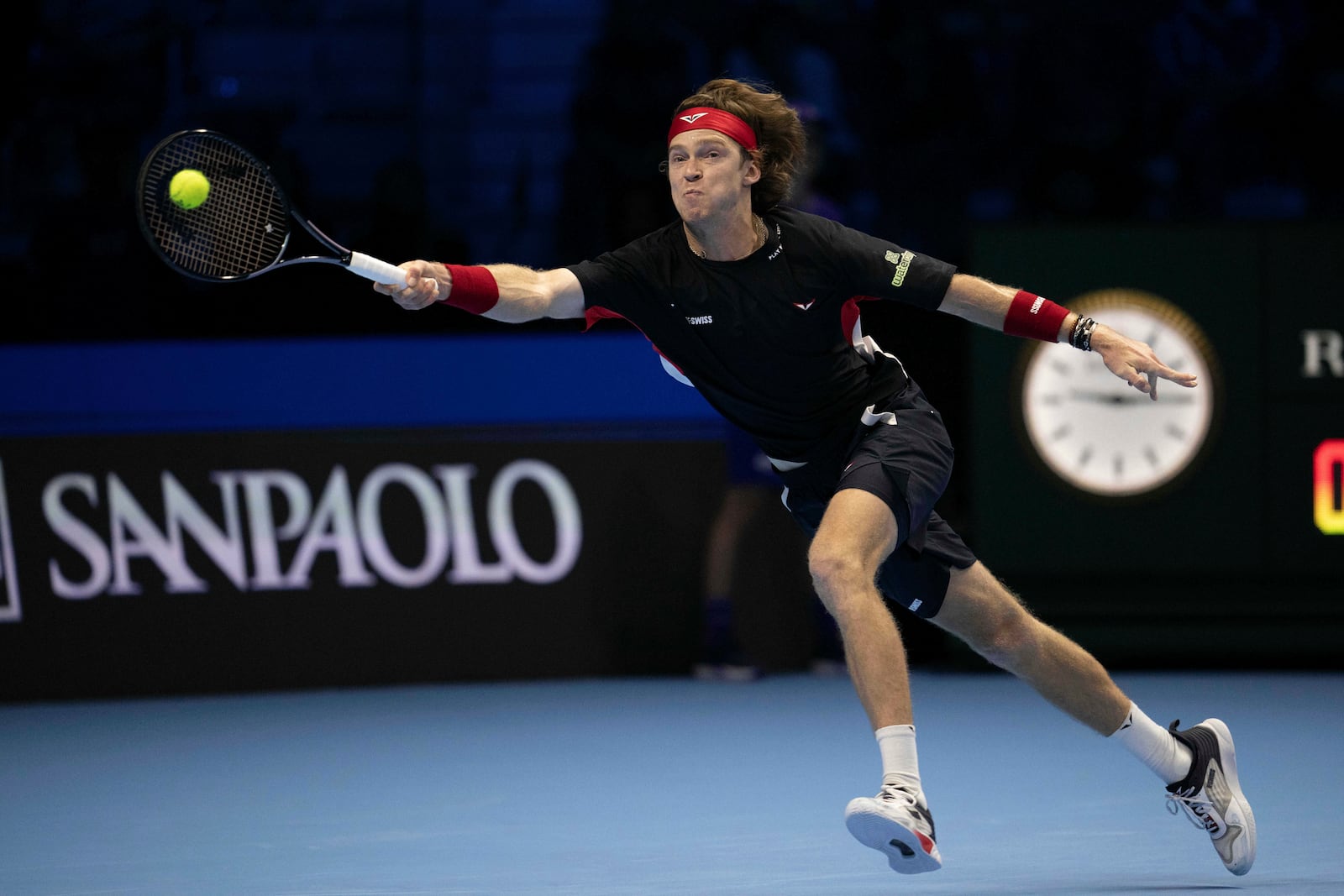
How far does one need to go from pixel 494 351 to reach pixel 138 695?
2409 mm

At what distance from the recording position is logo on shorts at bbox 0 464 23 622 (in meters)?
7.56

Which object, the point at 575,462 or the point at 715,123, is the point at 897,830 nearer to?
the point at 715,123

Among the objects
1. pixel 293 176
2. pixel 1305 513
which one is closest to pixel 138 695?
pixel 293 176

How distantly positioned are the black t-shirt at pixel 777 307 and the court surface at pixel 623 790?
1141 millimetres

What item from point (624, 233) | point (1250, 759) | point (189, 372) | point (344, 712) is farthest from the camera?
point (624, 233)

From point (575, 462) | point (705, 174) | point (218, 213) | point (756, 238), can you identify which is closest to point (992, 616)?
point (756, 238)

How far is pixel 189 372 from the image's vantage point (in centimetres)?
896

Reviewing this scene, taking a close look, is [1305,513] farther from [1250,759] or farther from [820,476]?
[820,476]

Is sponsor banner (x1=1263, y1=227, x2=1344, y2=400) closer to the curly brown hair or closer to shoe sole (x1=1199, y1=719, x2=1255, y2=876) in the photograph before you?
shoe sole (x1=1199, y1=719, x2=1255, y2=876)

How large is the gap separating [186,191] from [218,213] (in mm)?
90

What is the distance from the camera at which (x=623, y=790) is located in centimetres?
574

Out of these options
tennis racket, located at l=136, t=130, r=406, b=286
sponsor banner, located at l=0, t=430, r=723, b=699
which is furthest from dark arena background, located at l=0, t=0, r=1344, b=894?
tennis racket, located at l=136, t=130, r=406, b=286

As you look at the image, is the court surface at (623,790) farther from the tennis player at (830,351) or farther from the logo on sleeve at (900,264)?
the logo on sleeve at (900,264)

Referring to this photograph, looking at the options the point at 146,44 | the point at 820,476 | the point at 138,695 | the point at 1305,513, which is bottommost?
the point at 138,695
